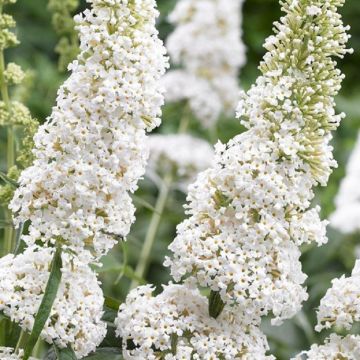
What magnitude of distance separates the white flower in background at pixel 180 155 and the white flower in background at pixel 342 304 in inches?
65.3

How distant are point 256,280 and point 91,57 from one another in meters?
0.45

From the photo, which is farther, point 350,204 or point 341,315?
point 350,204

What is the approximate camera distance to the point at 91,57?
5.03ft

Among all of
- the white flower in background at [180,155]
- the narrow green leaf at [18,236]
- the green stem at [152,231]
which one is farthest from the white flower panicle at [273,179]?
the white flower in background at [180,155]

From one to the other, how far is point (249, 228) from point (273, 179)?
9cm

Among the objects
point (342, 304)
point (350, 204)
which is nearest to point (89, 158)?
point (342, 304)

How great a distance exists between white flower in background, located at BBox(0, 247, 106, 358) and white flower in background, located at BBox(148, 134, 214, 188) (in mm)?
1682

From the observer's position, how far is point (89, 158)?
1513 millimetres

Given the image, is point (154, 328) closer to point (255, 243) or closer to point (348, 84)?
point (255, 243)

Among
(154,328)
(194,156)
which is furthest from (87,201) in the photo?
(194,156)

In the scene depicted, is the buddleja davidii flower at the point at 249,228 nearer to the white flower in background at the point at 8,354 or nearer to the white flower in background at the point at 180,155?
the white flower in background at the point at 8,354

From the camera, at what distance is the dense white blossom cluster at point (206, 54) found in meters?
3.34

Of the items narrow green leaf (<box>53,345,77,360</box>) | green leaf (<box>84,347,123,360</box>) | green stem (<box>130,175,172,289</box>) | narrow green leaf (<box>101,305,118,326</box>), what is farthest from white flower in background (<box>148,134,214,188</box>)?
narrow green leaf (<box>53,345,77,360</box>)

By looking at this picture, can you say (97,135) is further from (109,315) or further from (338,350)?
(338,350)
